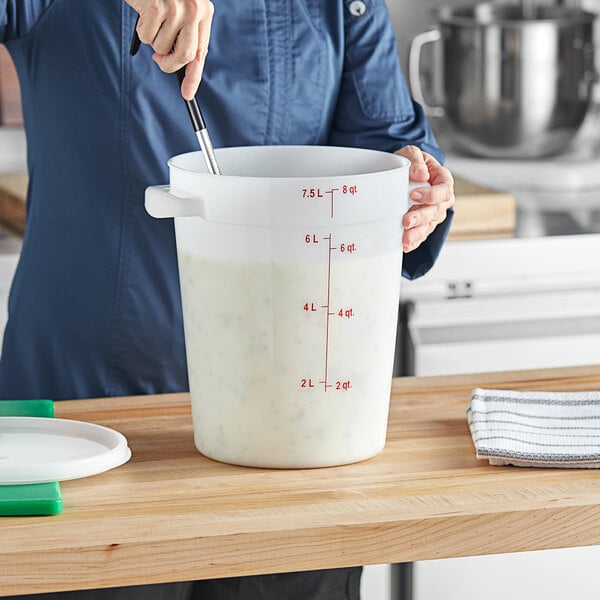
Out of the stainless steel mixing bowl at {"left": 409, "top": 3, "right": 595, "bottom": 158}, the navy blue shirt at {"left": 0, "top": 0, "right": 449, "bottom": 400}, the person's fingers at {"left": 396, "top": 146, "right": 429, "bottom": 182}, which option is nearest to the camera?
the person's fingers at {"left": 396, "top": 146, "right": 429, "bottom": 182}

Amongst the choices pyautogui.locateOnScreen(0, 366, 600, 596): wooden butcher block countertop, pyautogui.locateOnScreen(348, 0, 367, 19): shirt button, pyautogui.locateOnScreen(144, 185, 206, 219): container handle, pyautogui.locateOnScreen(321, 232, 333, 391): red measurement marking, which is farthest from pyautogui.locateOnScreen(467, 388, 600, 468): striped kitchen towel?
pyautogui.locateOnScreen(348, 0, 367, 19): shirt button

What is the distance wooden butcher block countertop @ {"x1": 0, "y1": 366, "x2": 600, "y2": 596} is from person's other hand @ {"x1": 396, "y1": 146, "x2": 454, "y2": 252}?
148 millimetres

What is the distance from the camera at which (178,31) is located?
73 centimetres

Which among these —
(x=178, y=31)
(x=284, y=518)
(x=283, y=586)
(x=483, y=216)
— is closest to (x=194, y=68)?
(x=178, y=31)

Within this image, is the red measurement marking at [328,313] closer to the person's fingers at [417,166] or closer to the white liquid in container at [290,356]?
the white liquid in container at [290,356]

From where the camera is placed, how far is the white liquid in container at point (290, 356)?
71 cm

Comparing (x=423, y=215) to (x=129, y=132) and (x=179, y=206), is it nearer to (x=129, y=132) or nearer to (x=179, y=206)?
(x=179, y=206)

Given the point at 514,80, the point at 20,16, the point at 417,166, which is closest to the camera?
the point at 417,166

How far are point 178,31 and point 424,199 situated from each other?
0.22 meters

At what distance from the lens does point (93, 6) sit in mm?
1004

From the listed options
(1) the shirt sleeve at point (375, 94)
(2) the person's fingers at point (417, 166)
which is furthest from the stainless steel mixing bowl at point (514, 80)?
(2) the person's fingers at point (417, 166)

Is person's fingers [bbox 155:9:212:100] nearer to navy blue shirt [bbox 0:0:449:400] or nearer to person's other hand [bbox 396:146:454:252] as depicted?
person's other hand [bbox 396:146:454:252]

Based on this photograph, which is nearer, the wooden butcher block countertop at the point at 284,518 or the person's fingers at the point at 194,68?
the wooden butcher block countertop at the point at 284,518

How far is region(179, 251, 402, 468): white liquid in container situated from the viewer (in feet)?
2.33
